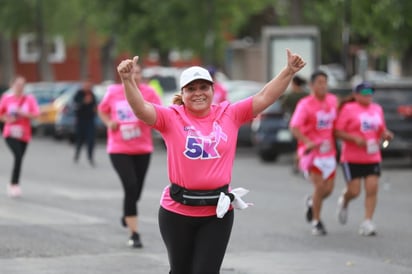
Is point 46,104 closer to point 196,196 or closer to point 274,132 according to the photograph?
point 274,132

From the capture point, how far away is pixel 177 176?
764 centimetres

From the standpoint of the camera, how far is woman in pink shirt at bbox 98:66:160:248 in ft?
39.1

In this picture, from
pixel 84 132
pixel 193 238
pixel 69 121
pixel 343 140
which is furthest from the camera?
pixel 69 121

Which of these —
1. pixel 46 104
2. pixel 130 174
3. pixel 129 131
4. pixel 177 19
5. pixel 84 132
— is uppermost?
pixel 129 131

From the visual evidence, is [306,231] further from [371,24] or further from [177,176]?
[371,24]

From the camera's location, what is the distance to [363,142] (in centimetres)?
1311

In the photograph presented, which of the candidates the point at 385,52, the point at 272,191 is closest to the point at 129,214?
the point at 272,191

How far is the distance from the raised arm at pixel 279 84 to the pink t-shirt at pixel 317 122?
5.62 metres

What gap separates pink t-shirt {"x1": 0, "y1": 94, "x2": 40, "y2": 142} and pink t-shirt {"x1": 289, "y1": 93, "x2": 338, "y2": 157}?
5.39 metres

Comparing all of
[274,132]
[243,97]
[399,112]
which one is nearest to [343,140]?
[399,112]

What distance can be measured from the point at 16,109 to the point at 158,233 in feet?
16.8

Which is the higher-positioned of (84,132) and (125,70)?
(125,70)

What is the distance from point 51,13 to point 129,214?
48.2 meters

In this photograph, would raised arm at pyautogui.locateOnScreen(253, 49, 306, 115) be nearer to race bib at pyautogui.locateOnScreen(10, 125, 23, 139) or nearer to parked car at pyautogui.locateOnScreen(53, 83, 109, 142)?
race bib at pyautogui.locateOnScreen(10, 125, 23, 139)
